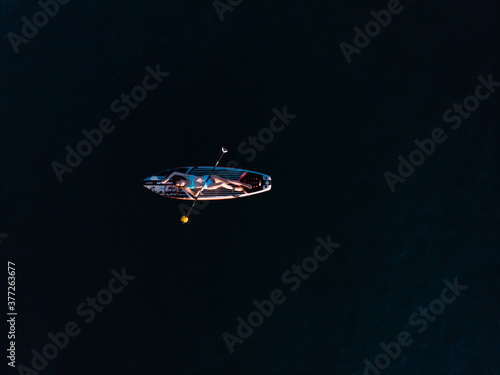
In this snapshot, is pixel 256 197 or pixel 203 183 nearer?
pixel 203 183

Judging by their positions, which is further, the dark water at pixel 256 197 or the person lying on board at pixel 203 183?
the person lying on board at pixel 203 183

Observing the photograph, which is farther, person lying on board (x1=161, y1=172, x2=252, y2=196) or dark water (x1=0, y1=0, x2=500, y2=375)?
person lying on board (x1=161, y1=172, x2=252, y2=196)

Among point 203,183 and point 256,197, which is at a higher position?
point 203,183
